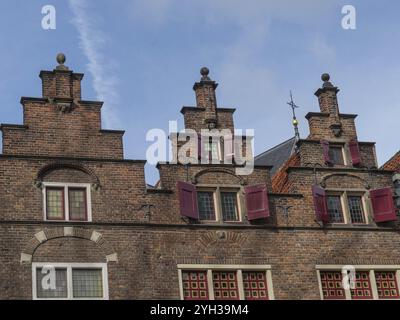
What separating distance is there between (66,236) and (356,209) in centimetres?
904

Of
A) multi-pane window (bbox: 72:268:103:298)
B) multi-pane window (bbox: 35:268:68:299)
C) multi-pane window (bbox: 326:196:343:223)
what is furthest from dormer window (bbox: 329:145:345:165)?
multi-pane window (bbox: 35:268:68:299)

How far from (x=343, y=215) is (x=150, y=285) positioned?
6608 mm

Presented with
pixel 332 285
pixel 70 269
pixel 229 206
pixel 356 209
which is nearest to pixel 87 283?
pixel 70 269

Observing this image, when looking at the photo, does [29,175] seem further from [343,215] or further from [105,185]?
[343,215]

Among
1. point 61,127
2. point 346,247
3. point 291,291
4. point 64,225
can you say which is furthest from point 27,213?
point 346,247

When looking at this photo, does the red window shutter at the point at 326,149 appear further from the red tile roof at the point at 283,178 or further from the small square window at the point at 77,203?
the small square window at the point at 77,203

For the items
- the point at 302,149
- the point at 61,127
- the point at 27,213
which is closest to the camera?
the point at 27,213

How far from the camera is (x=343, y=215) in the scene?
2728 cm

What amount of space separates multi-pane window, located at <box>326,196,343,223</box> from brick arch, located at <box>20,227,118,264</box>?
6883mm

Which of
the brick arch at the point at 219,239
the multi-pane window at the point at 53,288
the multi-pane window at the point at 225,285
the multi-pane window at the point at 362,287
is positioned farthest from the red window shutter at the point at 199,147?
the multi-pane window at the point at 362,287

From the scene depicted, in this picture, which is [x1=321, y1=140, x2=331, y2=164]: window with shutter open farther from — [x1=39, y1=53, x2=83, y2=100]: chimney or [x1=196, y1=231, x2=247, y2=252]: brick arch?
[x1=39, y1=53, x2=83, y2=100]: chimney

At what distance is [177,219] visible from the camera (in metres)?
25.6

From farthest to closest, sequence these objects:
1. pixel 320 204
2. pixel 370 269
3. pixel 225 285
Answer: pixel 320 204 < pixel 370 269 < pixel 225 285

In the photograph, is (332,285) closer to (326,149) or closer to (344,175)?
(344,175)
